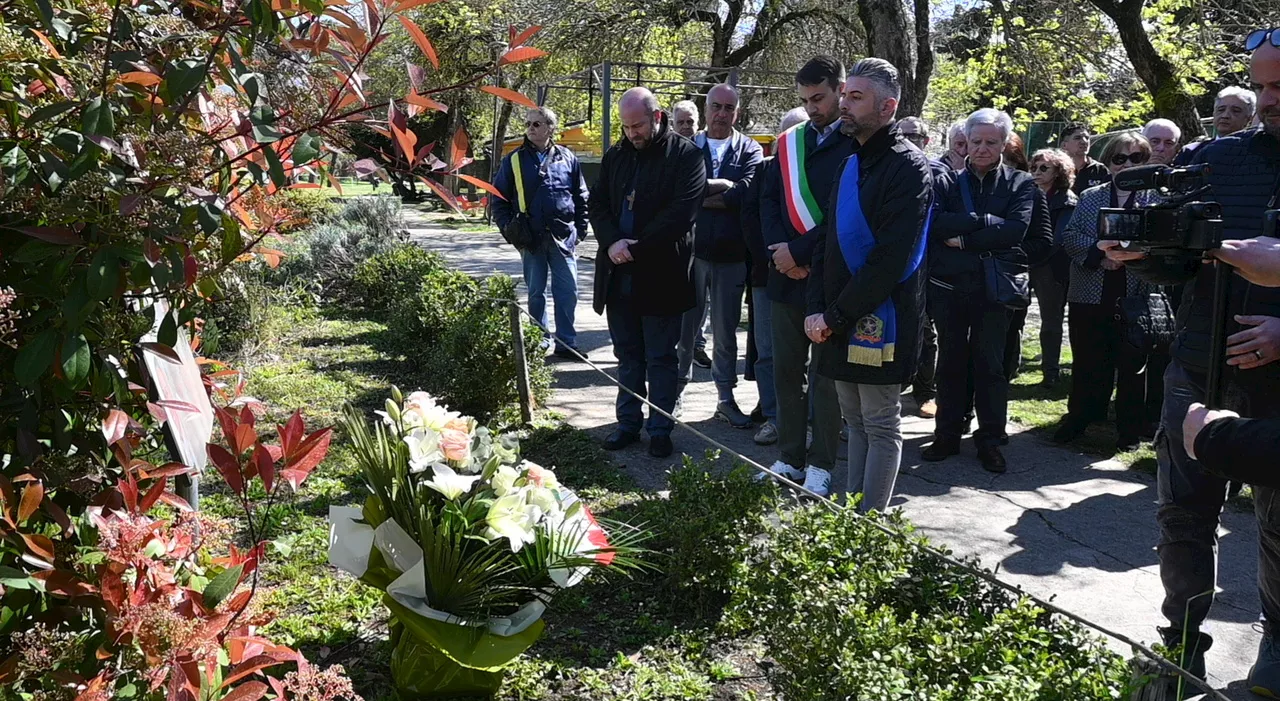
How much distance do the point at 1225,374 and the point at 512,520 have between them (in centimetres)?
234

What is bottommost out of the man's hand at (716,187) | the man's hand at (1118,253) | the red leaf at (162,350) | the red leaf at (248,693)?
the red leaf at (248,693)

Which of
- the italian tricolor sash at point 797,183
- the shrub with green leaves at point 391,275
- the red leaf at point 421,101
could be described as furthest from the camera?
the shrub with green leaves at point 391,275

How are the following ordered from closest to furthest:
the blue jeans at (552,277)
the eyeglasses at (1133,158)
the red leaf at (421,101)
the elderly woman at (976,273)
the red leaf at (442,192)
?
1. the red leaf at (421,101)
2. the red leaf at (442,192)
3. the elderly woman at (976,273)
4. the eyeglasses at (1133,158)
5. the blue jeans at (552,277)

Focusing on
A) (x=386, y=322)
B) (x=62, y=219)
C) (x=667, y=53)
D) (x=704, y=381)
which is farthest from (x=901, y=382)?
(x=667, y=53)

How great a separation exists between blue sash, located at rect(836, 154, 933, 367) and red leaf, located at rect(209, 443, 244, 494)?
289 cm

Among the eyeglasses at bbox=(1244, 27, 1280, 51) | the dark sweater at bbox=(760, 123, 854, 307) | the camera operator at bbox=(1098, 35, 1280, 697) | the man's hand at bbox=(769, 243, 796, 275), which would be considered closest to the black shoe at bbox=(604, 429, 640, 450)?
the dark sweater at bbox=(760, 123, 854, 307)

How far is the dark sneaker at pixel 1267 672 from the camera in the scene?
340cm

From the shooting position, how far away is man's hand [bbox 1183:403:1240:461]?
2640 mm

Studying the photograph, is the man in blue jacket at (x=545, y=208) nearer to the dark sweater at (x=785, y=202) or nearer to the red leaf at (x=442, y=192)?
the dark sweater at (x=785, y=202)

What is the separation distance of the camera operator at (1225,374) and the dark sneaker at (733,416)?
3.39 meters

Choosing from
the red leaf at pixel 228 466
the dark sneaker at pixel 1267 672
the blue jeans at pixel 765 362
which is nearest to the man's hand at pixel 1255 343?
the dark sneaker at pixel 1267 672

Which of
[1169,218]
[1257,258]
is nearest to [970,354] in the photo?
[1169,218]

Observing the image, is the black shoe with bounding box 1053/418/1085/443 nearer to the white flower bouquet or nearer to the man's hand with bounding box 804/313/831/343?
the man's hand with bounding box 804/313/831/343

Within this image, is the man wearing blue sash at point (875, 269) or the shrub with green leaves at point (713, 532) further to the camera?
the man wearing blue sash at point (875, 269)
